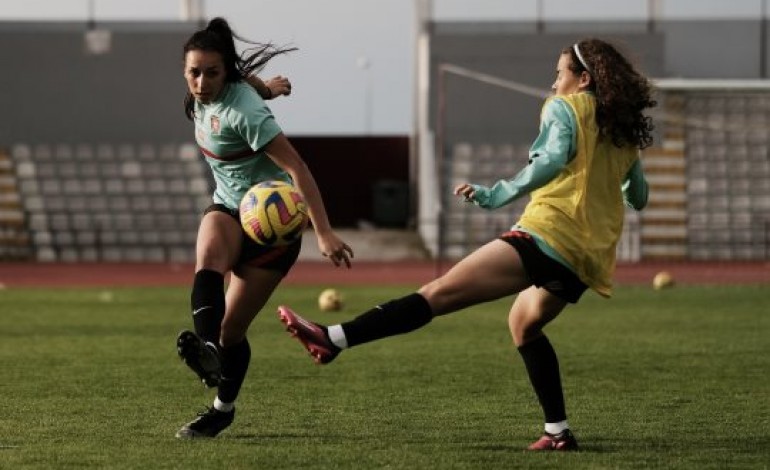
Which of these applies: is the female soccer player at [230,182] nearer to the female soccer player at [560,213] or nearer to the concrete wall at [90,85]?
the female soccer player at [560,213]

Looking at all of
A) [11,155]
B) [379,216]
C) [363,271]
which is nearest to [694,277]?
[363,271]

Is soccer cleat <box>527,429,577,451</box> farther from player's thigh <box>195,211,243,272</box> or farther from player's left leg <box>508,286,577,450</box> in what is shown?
player's thigh <box>195,211,243,272</box>

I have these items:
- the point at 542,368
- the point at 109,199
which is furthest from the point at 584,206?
the point at 109,199

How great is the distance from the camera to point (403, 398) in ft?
30.3

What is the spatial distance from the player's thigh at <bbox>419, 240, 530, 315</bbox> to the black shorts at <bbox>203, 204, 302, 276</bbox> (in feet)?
3.25

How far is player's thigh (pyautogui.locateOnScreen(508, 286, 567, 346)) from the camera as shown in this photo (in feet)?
22.4

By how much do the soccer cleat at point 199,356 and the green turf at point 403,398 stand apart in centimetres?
38

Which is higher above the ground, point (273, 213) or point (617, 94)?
point (617, 94)

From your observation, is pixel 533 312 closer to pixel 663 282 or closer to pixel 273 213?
pixel 273 213

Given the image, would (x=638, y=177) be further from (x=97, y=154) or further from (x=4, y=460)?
(x=97, y=154)

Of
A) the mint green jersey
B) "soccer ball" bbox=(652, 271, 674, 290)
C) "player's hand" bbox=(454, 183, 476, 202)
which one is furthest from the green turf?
"soccer ball" bbox=(652, 271, 674, 290)

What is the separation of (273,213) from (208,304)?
0.50 m

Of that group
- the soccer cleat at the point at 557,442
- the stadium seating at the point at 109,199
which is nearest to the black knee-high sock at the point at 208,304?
the soccer cleat at the point at 557,442

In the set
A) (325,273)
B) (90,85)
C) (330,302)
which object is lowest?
(325,273)
